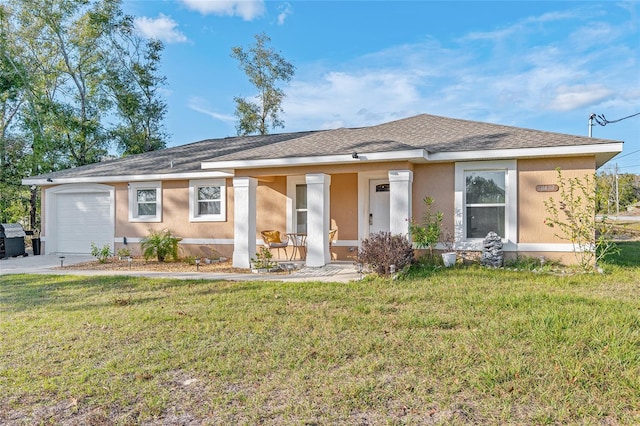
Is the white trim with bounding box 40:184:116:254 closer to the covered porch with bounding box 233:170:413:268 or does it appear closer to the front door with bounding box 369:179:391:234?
the covered porch with bounding box 233:170:413:268

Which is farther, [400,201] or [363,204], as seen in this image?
[363,204]

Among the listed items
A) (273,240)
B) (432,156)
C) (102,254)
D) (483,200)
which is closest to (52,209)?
(102,254)

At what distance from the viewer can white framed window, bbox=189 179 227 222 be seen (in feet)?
40.8

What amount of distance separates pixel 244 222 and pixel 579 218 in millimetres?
7967

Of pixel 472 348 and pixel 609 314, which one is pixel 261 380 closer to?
pixel 472 348

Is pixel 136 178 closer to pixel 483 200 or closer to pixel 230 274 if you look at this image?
pixel 230 274

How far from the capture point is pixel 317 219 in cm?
983

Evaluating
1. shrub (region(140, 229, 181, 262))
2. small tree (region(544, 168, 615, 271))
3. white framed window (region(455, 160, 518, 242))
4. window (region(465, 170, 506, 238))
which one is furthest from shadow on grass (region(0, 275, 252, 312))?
small tree (region(544, 168, 615, 271))

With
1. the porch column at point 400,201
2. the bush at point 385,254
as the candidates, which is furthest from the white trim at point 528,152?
the bush at point 385,254

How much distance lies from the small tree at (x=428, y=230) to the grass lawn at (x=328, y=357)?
260 centimetres

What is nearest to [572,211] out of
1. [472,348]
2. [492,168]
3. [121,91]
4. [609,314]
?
[492,168]

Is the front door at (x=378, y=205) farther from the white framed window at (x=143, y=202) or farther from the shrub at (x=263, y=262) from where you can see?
the white framed window at (x=143, y=202)

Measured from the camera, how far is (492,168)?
9.52 metres

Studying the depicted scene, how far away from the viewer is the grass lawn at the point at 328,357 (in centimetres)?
304
